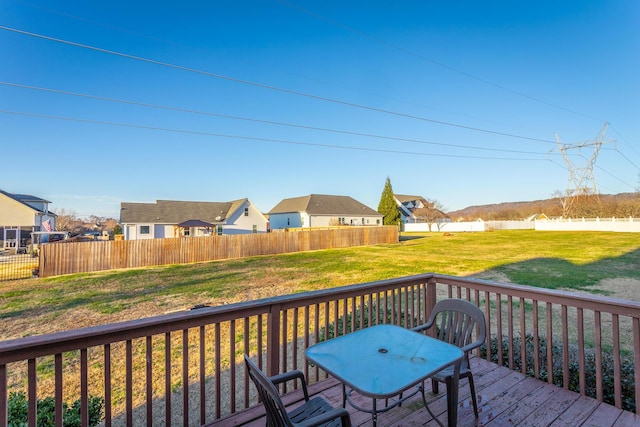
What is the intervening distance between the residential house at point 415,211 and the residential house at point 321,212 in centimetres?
953

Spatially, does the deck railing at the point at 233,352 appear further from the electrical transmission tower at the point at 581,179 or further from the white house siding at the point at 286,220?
the electrical transmission tower at the point at 581,179

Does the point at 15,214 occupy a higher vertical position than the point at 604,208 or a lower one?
higher

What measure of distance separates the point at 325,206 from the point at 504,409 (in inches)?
1198

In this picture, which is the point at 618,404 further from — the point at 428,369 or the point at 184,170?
the point at 184,170

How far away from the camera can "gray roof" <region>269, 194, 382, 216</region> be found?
31.8 meters

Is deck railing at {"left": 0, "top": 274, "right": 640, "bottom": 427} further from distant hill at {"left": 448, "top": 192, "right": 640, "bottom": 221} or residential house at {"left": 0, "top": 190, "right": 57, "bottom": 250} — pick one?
distant hill at {"left": 448, "top": 192, "right": 640, "bottom": 221}

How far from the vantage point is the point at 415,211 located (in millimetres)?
45562

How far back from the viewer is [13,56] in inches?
312

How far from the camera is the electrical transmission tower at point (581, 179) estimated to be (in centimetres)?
3005

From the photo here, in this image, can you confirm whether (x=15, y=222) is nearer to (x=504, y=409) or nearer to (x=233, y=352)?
(x=233, y=352)

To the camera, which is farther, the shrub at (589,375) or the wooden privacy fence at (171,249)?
the wooden privacy fence at (171,249)

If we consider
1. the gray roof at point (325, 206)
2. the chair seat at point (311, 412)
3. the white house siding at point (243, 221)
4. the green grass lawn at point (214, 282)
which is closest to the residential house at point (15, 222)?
the white house siding at point (243, 221)

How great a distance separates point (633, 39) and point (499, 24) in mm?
8061

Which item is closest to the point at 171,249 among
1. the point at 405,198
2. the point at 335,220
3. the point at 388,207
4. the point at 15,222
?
the point at 15,222
